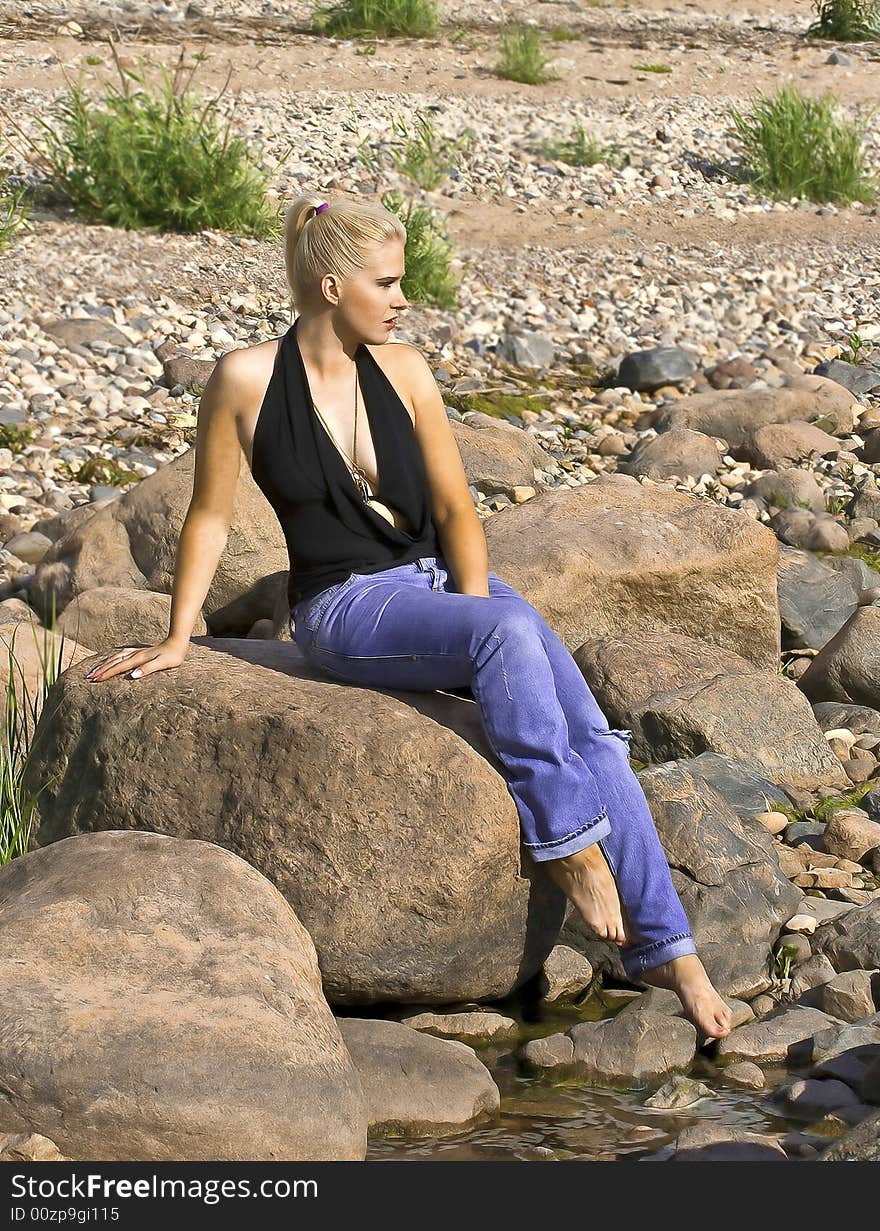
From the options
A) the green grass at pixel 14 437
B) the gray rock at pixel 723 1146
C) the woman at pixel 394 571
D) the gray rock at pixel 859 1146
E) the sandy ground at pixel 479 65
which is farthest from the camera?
the sandy ground at pixel 479 65

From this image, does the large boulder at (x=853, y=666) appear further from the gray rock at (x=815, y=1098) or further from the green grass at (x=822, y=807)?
the gray rock at (x=815, y=1098)

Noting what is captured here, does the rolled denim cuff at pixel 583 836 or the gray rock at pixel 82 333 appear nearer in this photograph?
the rolled denim cuff at pixel 583 836

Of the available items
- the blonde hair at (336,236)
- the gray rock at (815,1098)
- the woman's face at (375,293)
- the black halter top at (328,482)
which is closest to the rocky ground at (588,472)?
the gray rock at (815,1098)

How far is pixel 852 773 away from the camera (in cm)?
579

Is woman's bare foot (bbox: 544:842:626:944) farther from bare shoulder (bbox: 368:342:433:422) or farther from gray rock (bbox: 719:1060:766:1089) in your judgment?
bare shoulder (bbox: 368:342:433:422)

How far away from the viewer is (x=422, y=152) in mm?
12781

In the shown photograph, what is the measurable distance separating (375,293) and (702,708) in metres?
1.89

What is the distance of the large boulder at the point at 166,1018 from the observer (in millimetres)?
3332

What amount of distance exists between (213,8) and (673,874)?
1447cm

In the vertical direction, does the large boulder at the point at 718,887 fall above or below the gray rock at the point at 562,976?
above

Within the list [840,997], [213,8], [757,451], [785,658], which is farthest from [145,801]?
[213,8]

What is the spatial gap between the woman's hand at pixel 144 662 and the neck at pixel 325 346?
2.67 feet

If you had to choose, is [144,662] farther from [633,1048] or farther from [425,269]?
[425,269]

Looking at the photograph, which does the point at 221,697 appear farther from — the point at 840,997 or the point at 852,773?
the point at 852,773
